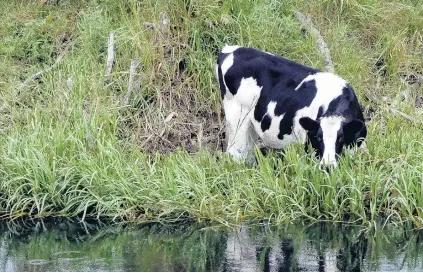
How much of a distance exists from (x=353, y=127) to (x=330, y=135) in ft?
0.84

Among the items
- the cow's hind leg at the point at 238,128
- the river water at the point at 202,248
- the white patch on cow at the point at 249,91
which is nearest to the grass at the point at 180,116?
the river water at the point at 202,248

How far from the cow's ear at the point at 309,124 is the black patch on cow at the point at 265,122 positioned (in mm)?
676

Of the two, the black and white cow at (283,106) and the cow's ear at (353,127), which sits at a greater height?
the black and white cow at (283,106)

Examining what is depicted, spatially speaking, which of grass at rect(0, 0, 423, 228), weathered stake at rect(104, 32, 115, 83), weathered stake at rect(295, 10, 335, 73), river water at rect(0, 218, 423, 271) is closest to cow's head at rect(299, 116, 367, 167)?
grass at rect(0, 0, 423, 228)

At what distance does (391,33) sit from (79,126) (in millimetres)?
5038

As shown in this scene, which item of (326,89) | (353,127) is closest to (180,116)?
(326,89)

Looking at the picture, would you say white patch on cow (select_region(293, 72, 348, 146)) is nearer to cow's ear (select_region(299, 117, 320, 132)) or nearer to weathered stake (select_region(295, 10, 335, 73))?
cow's ear (select_region(299, 117, 320, 132))

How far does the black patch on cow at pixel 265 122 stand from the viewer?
1076 cm

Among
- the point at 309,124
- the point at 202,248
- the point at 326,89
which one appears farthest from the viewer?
the point at 326,89

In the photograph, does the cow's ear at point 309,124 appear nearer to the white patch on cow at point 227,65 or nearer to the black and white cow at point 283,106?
the black and white cow at point 283,106

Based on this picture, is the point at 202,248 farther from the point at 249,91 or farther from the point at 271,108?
the point at 249,91

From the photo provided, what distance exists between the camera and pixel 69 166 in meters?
10.3

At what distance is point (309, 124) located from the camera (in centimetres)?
1008

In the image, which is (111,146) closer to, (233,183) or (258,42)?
(233,183)
